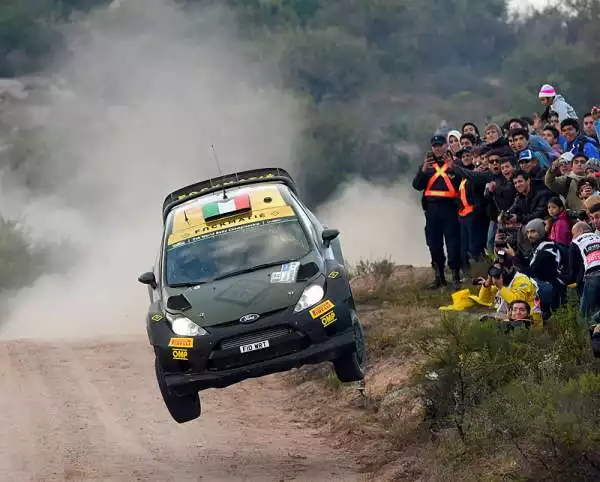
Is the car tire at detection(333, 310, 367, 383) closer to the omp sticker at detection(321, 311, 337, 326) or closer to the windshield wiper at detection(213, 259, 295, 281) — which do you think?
the omp sticker at detection(321, 311, 337, 326)

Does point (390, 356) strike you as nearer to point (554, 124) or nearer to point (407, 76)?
point (554, 124)

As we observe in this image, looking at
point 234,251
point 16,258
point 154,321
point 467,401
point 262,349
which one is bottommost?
point 16,258

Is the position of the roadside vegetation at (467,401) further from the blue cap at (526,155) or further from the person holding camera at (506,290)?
the blue cap at (526,155)

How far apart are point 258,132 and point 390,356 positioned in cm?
4118

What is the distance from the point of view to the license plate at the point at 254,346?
11586mm

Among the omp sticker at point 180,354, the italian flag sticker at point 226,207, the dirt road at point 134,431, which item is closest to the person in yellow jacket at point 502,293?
the dirt road at point 134,431

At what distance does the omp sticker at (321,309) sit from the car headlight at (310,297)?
0.06m

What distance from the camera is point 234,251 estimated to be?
12844mm

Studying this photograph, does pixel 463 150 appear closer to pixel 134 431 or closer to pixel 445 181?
pixel 445 181

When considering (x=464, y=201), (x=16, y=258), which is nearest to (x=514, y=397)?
(x=464, y=201)

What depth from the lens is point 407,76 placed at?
68312 millimetres

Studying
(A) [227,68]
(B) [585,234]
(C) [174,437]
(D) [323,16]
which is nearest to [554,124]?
(B) [585,234]

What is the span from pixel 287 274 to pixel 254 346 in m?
0.91

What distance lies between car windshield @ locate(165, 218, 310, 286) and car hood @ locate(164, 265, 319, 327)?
33cm
